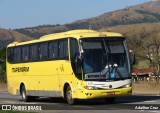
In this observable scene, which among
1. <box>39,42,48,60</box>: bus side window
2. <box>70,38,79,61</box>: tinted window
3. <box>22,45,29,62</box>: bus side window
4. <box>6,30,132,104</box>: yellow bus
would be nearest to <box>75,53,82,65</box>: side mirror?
<box>6,30,132,104</box>: yellow bus

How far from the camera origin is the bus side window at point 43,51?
25.0m

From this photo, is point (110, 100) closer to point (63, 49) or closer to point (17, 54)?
point (63, 49)

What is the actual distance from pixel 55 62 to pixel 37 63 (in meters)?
2.17

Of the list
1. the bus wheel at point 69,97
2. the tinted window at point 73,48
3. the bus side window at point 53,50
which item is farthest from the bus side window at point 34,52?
the tinted window at point 73,48

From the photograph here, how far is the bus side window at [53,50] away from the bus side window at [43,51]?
49cm

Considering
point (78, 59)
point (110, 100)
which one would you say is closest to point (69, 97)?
point (110, 100)

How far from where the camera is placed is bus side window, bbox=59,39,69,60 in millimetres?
22844

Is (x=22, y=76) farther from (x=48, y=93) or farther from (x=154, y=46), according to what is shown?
(x=154, y=46)

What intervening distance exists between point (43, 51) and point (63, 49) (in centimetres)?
236

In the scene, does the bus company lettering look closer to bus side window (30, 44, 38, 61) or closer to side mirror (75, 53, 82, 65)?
bus side window (30, 44, 38, 61)

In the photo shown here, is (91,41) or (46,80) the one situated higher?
(91,41)

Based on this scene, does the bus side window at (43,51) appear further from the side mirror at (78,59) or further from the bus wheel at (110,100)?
the bus wheel at (110,100)

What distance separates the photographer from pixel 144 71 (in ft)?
286

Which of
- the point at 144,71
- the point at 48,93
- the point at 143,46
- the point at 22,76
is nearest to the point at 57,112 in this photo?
the point at 48,93
